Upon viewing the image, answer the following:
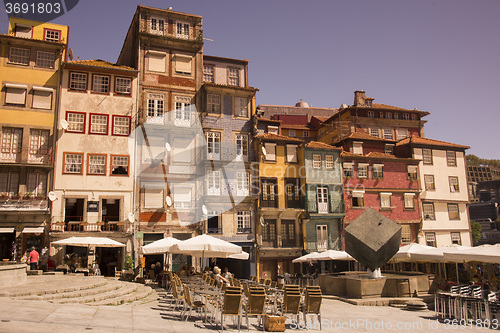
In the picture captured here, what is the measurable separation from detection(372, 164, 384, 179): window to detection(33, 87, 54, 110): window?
90.8 feet

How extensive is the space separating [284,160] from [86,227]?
1715 cm

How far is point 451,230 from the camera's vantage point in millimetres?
42375

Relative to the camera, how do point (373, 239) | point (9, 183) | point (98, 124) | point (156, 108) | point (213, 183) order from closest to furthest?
point (373, 239) → point (9, 183) → point (98, 124) → point (156, 108) → point (213, 183)

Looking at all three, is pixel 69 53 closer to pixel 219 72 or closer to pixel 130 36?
pixel 130 36

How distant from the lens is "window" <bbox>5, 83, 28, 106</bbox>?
30.3 metres

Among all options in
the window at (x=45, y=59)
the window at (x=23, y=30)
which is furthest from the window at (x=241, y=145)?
the window at (x=23, y=30)

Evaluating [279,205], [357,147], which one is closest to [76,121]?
[279,205]

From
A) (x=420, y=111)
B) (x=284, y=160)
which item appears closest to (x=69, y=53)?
(x=284, y=160)

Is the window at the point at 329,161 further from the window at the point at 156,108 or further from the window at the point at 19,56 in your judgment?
the window at the point at 19,56

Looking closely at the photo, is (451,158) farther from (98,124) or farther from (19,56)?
(19,56)

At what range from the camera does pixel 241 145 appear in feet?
122

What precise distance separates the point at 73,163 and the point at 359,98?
98.1 feet

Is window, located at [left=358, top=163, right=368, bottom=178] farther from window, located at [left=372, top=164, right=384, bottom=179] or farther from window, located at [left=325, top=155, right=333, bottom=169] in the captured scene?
window, located at [left=325, top=155, right=333, bottom=169]

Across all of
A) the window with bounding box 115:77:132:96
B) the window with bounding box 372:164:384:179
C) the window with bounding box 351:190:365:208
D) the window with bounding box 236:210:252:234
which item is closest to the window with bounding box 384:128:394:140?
the window with bounding box 372:164:384:179
